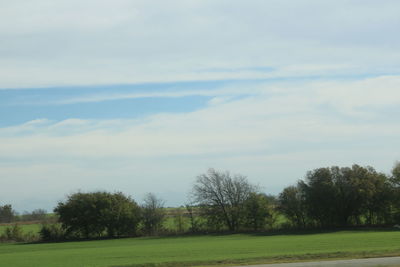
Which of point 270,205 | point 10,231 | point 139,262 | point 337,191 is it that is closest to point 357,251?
point 139,262

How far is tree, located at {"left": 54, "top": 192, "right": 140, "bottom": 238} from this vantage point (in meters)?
93.8

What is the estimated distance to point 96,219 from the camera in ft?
308

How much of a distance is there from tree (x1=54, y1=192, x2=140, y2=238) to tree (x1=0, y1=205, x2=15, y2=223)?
206 feet

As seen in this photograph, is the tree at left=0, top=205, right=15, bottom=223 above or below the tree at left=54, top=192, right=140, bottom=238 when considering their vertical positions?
above

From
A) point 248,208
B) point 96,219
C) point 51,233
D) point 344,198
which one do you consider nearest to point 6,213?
point 51,233

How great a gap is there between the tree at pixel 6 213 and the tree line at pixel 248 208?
201 ft

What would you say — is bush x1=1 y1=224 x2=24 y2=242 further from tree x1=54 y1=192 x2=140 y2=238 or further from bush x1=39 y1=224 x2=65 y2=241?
tree x1=54 y1=192 x2=140 y2=238

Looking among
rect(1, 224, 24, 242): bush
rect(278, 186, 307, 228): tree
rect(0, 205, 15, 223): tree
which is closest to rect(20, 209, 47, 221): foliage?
rect(0, 205, 15, 223): tree

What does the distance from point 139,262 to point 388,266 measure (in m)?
18.0

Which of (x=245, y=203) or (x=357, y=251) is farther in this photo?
(x=245, y=203)

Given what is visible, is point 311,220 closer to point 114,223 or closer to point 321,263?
point 114,223

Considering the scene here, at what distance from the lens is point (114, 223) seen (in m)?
93.8

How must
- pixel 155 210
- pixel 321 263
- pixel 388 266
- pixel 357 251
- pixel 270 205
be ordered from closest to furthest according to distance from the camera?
pixel 388 266 < pixel 321 263 < pixel 357 251 < pixel 270 205 < pixel 155 210

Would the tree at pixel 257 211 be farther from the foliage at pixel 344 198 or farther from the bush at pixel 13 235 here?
the bush at pixel 13 235
